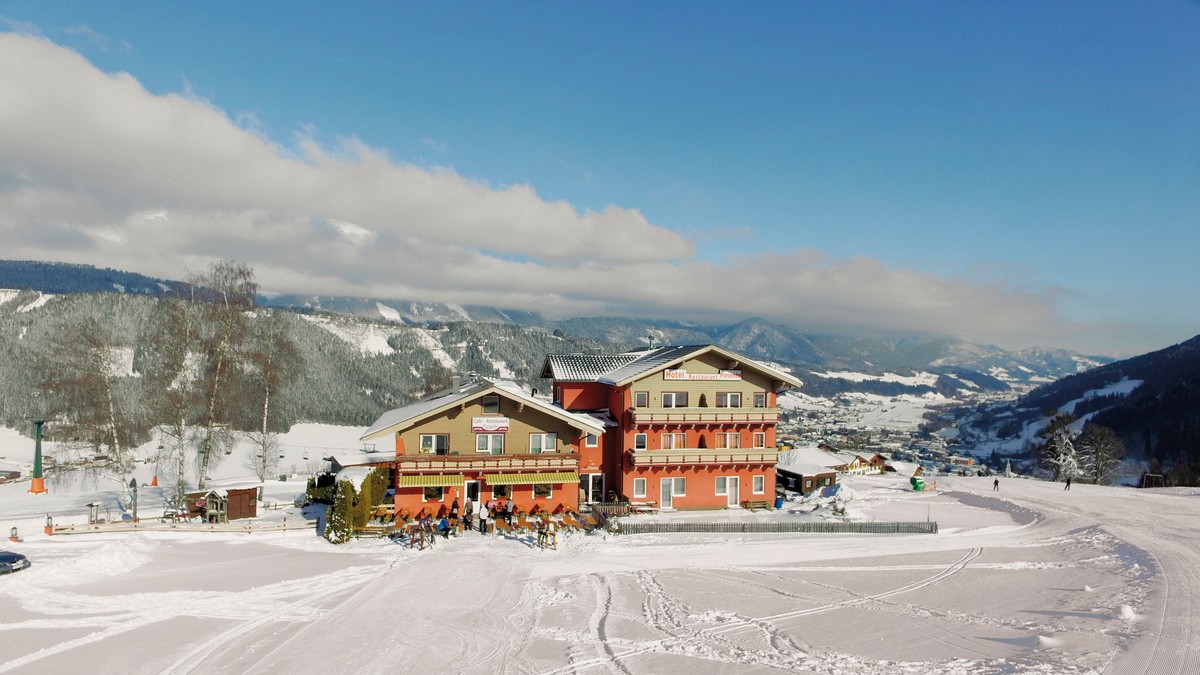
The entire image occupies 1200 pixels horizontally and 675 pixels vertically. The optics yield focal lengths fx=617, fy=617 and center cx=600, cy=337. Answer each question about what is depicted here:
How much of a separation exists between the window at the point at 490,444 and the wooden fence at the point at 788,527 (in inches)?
340

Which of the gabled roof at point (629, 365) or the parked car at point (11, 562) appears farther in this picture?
the gabled roof at point (629, 365)

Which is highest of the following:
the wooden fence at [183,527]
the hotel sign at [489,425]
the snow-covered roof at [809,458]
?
the hotel sign at [489,425]

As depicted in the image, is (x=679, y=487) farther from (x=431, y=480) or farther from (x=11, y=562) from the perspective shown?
(x=11, y=562)

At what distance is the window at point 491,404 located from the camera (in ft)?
122

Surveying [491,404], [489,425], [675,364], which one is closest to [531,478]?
[489,425]

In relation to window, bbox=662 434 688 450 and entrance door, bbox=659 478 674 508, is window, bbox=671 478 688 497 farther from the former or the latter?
window, bbox=662 434 688 450

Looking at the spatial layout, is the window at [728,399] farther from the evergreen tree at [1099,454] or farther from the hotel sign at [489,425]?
the evergreen tree at [1099,454]

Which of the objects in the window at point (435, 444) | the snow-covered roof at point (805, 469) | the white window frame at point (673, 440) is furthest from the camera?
the snow-covered roof at point (805, 469)

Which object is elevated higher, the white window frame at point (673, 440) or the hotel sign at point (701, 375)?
the hotel sign at point (701, 375)

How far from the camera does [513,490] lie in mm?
36938

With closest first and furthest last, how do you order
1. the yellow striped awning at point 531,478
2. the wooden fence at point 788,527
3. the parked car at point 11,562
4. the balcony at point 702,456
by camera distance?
the parked car at point 11,562, the wooden fence at point 788,527, the yellow striped awning at point 531,478, the balcony at point 702,456

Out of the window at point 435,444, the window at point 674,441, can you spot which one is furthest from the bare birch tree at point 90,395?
the window at point 674,441

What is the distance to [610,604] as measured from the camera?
2134 centimetres

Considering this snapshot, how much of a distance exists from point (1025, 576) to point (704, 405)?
2020cm
